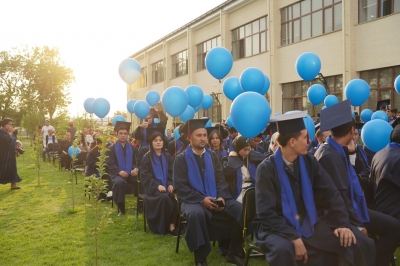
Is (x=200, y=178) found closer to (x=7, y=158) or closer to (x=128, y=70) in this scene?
(x=128, y=70)

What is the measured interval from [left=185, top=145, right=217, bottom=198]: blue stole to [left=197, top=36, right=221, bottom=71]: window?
1954 centimetres

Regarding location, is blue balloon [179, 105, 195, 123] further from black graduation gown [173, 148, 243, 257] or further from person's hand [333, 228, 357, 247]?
person's hand [333, 228, 357, 247]

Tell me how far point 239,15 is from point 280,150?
63.0 ft

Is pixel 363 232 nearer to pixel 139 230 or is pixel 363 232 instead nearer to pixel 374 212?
pixel 374 212

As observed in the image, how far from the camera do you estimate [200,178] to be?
16.5 feet

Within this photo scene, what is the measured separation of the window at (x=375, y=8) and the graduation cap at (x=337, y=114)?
470 inches

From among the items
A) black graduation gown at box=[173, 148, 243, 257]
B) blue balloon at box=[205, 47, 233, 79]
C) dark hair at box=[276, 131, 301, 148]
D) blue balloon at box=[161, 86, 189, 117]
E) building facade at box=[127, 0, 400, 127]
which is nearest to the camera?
dark hair at box=[276, 131, 301, 148]

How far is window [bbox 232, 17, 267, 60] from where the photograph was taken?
19.8 meters

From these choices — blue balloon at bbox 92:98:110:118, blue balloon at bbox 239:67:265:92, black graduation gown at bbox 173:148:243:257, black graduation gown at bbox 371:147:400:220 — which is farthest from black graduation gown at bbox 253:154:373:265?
blue balloon at bbox 92:98:110:118

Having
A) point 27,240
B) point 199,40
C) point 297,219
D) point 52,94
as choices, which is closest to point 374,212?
point 297,219

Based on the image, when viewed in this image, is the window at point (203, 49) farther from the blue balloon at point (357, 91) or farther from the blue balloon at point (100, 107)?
the blue balloon at point (357, 91)

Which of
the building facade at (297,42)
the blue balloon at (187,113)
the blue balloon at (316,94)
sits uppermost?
the building facade at (297,42)

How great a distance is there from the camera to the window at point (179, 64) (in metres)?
28.2

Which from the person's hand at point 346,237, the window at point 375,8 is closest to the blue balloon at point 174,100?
Answer: the person's hand at point 346,237
